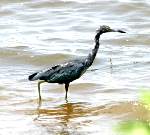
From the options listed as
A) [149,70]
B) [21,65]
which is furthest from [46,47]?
[149,70]

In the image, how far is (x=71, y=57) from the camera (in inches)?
394

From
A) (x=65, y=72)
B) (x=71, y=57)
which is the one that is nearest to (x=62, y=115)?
(x=65, y=72)

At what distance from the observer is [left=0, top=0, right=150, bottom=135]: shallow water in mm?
6328

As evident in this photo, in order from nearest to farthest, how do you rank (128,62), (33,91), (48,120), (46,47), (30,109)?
1. (48,120)
2. (30,109)
3. (33,91)
4. (128,62)
5. (46,47)

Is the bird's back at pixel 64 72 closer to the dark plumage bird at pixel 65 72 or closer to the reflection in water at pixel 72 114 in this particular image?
the dark plumage bird at pixel 65 72

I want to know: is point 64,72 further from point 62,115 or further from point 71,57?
point 71,57

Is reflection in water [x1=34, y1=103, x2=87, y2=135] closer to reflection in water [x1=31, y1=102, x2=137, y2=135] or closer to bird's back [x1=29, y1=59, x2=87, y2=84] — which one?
reflection in water [x1=31, y1=102, x2=137, y2=135]

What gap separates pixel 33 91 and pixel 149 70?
221cm

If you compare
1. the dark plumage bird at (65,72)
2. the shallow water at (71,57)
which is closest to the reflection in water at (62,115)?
the shallow water at (71,57)

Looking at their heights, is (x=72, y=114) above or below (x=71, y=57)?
above

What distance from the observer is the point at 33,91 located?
7938 mm

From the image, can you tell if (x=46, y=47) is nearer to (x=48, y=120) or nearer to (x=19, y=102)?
(x=19, y=102)

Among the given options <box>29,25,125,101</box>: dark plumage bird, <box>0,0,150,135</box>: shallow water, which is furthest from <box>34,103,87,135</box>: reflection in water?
<box>29,25,125,101</box>: dark plumage bird

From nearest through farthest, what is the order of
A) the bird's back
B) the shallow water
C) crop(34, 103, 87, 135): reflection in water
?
crop(34, 103, 87, 135): reflection in water < the shallow water < the bird's back
